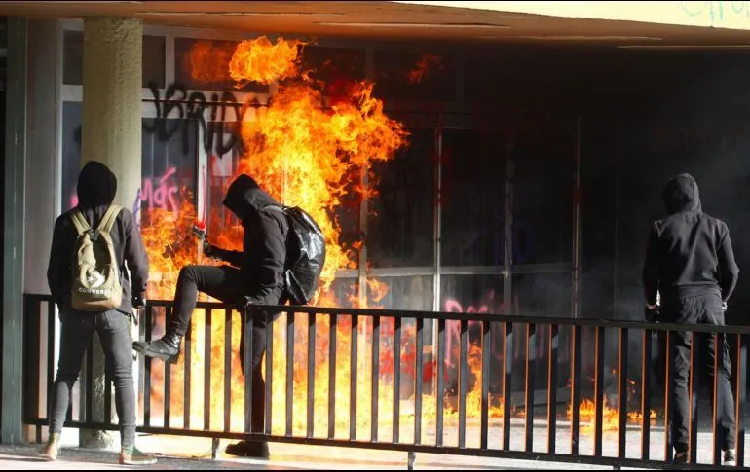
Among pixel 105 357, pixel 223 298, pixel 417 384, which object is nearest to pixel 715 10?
pixel 417 384

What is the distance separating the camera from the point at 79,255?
30.0ft

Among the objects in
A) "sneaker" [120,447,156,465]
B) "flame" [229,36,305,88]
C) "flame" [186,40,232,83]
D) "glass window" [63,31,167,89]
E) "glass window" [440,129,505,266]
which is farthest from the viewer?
"glass window" [440,129,505,266]

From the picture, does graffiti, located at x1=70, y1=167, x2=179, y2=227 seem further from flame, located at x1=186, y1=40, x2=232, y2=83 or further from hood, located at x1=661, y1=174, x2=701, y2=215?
hood, located at x1=661, y1=174, x2=701, y2=215

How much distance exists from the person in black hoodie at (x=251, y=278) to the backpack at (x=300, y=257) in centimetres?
7

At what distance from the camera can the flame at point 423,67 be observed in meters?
12.6

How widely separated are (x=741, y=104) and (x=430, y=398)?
4.01 m

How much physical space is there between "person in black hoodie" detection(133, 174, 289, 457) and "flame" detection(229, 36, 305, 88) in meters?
1.87

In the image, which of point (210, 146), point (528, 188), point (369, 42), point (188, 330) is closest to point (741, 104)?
point (528, 188)

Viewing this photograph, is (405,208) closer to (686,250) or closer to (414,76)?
(414,76)

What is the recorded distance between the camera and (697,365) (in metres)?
9.40

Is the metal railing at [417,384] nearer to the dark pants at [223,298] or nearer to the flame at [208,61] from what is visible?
the dark pants at [223,298]

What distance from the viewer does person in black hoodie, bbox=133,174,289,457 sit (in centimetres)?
971

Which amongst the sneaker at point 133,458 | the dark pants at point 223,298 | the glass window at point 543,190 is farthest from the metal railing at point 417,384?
the glass window at point 543,190

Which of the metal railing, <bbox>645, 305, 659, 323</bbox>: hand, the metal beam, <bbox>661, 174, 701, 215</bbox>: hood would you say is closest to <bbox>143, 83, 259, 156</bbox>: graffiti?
the metal beam
